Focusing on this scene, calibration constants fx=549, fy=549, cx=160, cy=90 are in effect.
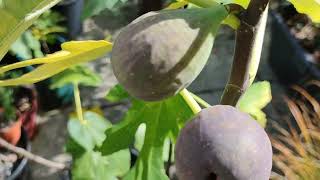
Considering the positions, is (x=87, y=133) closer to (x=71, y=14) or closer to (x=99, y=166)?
(x=99, y=166)

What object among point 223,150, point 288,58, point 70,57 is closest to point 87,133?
point 70,57

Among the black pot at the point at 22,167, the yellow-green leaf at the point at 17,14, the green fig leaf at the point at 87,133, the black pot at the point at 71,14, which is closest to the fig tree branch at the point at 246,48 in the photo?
the yellow-green leaf at the point at 17,14

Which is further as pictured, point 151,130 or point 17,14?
point 151,130

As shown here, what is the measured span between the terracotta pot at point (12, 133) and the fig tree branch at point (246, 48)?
4.44 feet

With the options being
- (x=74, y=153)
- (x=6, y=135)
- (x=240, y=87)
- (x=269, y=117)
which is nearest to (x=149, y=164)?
(x=240, y=87)

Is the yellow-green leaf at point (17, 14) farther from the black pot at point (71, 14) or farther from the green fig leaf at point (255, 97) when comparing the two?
the black pot at point (71, 14)

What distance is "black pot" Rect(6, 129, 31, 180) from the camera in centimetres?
160

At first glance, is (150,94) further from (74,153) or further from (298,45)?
(298,45)

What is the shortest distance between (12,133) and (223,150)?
144 cm

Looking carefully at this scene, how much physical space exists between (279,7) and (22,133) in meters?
1.18

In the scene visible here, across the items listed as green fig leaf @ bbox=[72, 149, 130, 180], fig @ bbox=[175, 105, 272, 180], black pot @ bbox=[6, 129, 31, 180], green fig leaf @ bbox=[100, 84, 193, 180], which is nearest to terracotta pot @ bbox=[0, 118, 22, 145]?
black pot @ bbox=[6, 129, 31, 180]

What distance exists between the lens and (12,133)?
1.76 m

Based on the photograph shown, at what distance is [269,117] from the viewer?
207 cm

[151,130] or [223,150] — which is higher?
[223,150]
